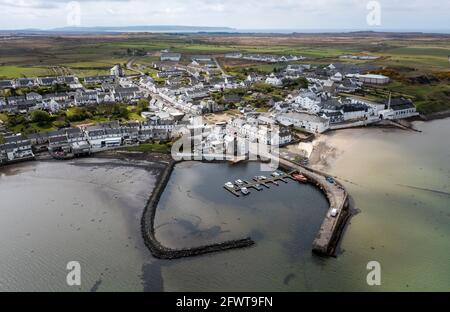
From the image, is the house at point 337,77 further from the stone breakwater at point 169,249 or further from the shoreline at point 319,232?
the stone breakwater at point 169,249

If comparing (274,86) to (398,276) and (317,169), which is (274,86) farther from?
(398,276)

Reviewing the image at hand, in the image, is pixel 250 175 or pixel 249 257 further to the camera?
pixel 250 175

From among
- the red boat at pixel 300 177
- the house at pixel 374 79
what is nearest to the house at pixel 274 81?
the house at pixel 374 79

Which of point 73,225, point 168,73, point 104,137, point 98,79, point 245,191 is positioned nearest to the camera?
point 73,225

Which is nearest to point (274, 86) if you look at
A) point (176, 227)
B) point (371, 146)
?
point (371, 146)

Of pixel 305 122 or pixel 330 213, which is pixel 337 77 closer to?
pixel 305 122

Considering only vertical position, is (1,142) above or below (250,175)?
above

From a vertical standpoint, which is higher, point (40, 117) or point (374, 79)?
point (374, 79)

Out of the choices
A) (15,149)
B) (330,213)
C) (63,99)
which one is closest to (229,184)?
(330,213)
